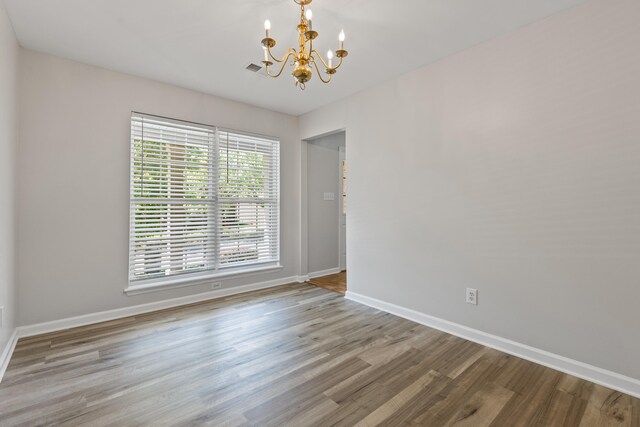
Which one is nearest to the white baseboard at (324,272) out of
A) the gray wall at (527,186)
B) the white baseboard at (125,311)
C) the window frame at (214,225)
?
the window frame at (214,225)

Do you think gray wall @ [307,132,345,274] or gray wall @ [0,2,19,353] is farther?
gray wall @ [307,132,345,274]

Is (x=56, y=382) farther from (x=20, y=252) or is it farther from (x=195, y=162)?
(x=195, y=162)

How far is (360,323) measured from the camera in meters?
2.98

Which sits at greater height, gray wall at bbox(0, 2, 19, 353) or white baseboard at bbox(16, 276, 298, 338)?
gray wall at bbox(0, 2, 19, 353)

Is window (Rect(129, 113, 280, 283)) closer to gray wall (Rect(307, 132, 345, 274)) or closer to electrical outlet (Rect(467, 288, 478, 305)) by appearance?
gray wall (Rect(307, 132, 345, 274))

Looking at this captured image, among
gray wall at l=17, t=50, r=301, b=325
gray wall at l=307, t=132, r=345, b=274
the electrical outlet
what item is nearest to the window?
gray wall at l=17, t=50, r=301, b=325

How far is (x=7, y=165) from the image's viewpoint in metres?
2.28

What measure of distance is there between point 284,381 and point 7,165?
264cm

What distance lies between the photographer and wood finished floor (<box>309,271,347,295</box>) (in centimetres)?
416

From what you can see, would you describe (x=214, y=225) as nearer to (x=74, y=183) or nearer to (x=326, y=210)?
(x=74, y=183)

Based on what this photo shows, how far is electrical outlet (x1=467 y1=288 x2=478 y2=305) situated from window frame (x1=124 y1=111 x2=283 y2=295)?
2.60 metres

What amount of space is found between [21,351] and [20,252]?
848 millimetres

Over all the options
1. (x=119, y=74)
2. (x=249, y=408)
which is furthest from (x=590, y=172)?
A: (x=119, y=74)

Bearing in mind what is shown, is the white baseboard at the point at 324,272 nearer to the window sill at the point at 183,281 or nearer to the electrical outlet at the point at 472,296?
the window sill at the point at 183,281
